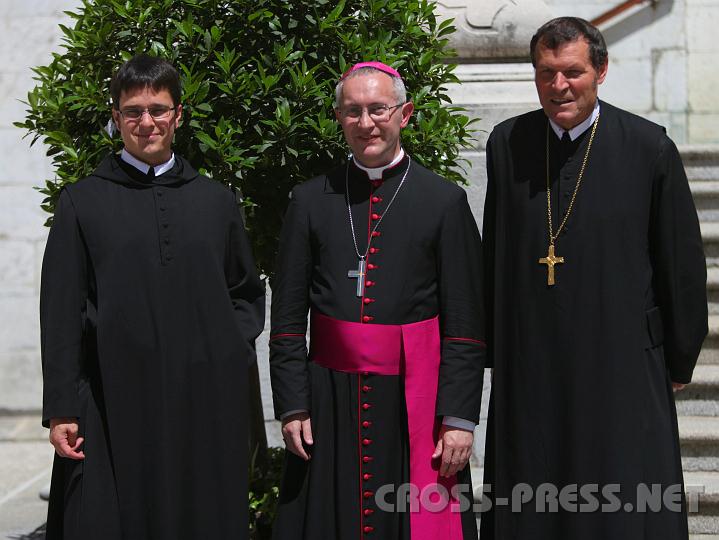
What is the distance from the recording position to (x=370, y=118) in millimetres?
3438

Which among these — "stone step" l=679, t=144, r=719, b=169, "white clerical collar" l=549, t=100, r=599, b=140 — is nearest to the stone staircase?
"stone step" l=679, t=144, r=719, b=169

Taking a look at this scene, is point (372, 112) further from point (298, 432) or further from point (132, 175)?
point (298, 432)

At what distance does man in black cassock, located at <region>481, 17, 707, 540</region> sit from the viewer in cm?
350

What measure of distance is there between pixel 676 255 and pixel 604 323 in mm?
315

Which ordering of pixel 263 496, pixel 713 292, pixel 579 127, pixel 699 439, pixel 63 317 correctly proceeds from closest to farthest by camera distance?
pixel 63 317 < pixel 579 127 < pixel 263 496 < pixel 699 439 < pixel 713 292

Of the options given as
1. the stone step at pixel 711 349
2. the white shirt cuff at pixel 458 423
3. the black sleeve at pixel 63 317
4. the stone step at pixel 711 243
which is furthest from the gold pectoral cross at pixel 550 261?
the stone step at pixel 711 243

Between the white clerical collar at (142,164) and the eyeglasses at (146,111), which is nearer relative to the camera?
the eyeglasses at (146,111)

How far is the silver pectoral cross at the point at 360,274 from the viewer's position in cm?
350

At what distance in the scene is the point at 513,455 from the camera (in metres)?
3.70

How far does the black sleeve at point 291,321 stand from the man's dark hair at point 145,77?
1.99 feet

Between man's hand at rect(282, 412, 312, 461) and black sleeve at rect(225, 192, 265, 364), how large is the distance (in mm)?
280

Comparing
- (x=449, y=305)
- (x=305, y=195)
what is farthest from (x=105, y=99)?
(x=449, y=305)

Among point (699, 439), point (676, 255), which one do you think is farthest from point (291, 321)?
point (699, 439)

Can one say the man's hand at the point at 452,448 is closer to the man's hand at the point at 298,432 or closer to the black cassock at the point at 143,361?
the man's hand at the point at 298,432
